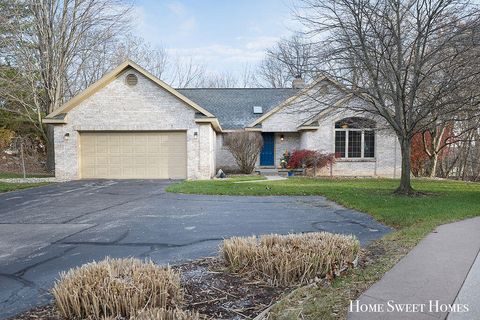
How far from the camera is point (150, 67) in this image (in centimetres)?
3597

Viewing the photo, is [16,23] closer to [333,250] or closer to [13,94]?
[13,94]

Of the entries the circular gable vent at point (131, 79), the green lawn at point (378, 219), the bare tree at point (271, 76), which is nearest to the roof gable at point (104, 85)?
the circular gable vent at point (131, 79)

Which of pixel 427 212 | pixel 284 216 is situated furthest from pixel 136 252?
pixel 427 212

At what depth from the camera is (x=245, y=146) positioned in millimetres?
18547

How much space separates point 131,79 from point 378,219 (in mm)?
13397

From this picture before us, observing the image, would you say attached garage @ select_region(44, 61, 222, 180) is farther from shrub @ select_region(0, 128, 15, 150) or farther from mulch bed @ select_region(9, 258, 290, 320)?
mulch bed @ select_region(9, 258, 290, 320)

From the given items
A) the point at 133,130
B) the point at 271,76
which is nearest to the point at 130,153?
the point at 133,130

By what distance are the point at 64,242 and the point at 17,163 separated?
23519 millimetres

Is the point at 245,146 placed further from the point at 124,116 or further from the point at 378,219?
the point at 378,219

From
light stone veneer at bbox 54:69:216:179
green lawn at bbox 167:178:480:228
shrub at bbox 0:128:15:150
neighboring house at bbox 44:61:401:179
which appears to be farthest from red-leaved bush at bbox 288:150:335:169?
shrub at bbox 0:128:15:150

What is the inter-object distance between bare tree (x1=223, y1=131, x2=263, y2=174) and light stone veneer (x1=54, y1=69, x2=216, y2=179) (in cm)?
276

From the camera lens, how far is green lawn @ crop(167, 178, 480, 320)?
2990 mm

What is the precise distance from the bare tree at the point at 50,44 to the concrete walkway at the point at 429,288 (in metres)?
21.7

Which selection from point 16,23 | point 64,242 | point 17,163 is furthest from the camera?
point 17,163
